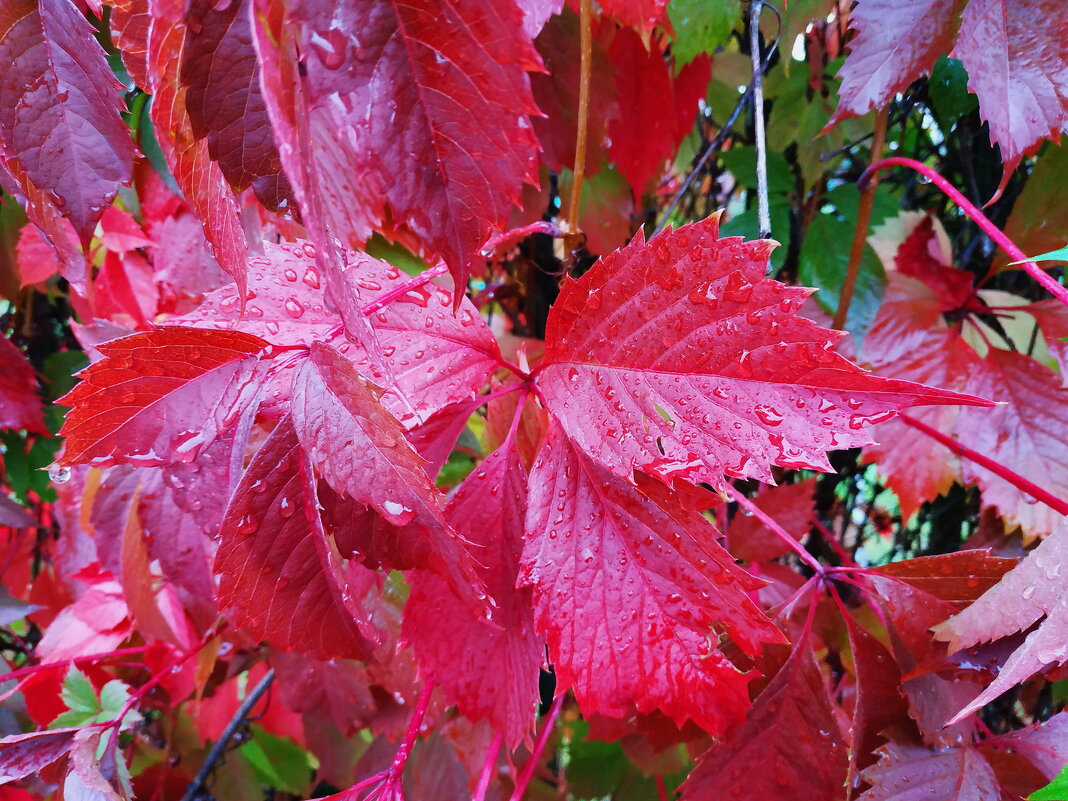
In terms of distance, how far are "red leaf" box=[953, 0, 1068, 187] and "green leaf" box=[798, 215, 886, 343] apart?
26 centimetres

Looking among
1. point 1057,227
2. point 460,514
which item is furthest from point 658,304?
point 1057,227

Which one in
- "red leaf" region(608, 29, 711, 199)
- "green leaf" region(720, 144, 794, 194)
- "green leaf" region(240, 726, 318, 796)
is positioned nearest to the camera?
"red leaf" region(608, 29, 711, 199)

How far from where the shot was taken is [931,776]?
399 mm

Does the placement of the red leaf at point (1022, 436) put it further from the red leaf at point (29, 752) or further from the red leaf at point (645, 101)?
the red leaf at point (29, 752)

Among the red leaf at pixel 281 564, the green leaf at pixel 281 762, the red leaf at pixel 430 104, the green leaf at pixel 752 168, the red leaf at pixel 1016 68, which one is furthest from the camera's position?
the green leaf at pixel 281 762

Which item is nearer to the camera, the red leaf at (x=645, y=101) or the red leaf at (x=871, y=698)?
the red leaf at (x=871, y=698)

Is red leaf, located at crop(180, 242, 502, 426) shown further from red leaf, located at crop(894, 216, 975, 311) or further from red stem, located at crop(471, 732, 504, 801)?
red leaf, located at crop(894, 216, 975, 311)

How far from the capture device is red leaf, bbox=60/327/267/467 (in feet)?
1.15

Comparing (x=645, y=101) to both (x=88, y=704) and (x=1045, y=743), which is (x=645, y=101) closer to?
(x=1045, y=743)

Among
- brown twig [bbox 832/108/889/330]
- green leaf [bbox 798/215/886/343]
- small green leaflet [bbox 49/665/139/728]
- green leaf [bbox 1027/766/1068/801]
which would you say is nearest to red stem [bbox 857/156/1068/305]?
brown twig [bbox 832/108/889/330]

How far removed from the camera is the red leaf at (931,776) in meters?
0.39

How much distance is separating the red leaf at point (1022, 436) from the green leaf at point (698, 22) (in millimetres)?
443

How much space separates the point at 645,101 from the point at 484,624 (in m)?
0.59

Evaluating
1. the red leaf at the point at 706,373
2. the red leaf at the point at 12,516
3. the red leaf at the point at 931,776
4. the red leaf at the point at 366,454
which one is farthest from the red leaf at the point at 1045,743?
the red leaf at the point at 12,516
